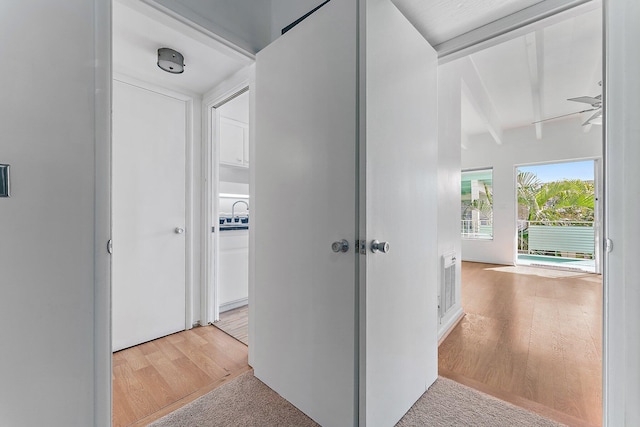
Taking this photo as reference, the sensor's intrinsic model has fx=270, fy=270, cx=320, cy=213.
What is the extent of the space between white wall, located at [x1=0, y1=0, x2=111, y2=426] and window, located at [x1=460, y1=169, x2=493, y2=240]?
6532 millimetres

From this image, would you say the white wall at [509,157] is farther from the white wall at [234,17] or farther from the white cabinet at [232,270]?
the white wall at [234,17]

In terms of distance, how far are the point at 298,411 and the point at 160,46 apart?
238cm

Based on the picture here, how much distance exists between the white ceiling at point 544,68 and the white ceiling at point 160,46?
2.23m

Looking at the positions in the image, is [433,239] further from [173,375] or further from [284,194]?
[173,375]

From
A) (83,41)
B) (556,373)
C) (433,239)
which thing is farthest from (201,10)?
(556,373)

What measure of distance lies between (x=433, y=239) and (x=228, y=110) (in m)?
2.47

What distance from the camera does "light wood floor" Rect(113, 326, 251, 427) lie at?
1.46 metres

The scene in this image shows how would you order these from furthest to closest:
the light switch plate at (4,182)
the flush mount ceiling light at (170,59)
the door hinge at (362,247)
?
the flush mount ceiling light at (170,59), the door hinge at (362,247), the light switch plate at (4,182)

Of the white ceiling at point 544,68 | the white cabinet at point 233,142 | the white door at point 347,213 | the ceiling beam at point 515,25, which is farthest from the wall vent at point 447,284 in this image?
the white cabinet at point 233,142

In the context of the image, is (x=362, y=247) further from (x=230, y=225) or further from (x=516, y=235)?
(x=516, y=235)

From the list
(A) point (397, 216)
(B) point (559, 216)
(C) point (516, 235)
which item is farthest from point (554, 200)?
(A) point (397, 216)

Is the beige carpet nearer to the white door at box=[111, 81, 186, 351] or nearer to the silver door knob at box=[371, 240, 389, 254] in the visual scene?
the silver door knob at box=[371, 240, 389, 254]

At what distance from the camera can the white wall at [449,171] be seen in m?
2.27

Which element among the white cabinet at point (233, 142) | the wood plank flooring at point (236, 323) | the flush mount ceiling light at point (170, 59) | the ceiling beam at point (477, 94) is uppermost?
the ceiling beam at point (477, 94)
